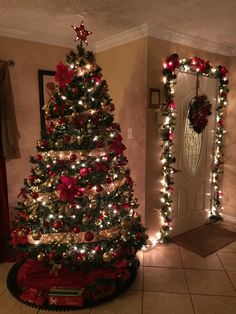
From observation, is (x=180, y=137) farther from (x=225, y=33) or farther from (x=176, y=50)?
(x=225, y=33)

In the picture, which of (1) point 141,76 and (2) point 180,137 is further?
(2) point 180,137

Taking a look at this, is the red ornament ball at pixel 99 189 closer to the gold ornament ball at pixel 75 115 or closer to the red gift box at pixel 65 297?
the gold ornament ball at pixel 75 115

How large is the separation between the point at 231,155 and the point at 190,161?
2.49 feet

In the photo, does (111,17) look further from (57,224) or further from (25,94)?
(57,224)

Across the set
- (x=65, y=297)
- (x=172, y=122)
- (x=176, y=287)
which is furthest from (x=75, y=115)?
(x=176, y=287)

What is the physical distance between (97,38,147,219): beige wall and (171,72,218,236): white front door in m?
0.53

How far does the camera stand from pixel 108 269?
7.80 feet

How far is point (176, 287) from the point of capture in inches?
100

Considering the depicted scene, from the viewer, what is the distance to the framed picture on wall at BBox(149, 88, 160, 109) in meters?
2.98

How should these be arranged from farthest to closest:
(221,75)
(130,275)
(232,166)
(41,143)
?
(232,166), (221,75), (130,275), (41,143)

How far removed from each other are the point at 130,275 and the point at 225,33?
9.15 ft

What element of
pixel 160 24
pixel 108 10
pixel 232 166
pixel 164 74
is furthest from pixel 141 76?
pixel 232 166

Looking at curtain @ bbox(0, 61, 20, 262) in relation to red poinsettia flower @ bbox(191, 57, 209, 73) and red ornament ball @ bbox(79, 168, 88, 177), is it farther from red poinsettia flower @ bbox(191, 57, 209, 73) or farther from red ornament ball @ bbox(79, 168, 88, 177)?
red poinsettia flower @ bbox(191, 57, 209, 73)

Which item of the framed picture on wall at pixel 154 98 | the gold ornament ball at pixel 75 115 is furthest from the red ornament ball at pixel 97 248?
the framed picture on wall at pixel 154 98
